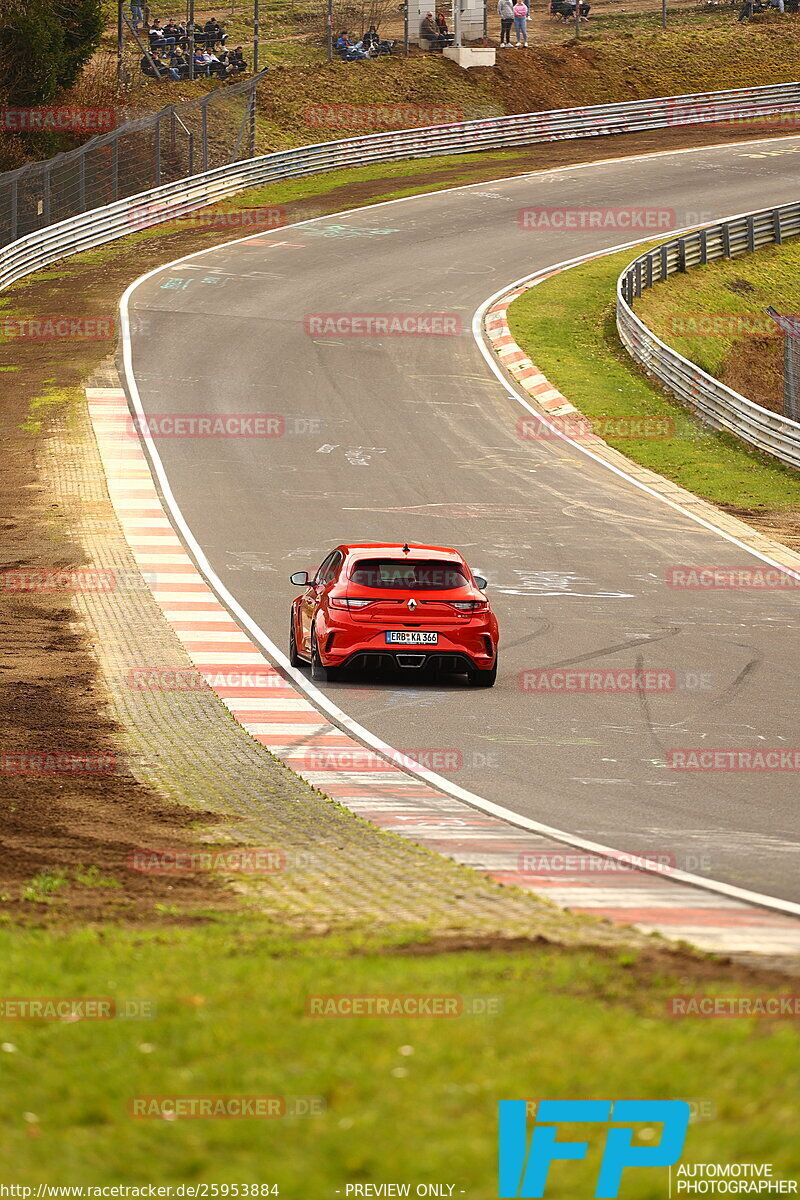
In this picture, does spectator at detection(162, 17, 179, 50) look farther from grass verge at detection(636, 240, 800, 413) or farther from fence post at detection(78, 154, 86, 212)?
grass verge at detection(636, 240, 800, 413)

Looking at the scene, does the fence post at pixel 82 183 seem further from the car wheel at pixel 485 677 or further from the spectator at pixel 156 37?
the car wheel at pixel 485 677

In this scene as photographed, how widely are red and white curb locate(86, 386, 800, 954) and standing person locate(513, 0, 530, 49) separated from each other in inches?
1978

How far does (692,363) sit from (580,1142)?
1361 inches

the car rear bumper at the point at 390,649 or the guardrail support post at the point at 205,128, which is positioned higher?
the guardrail support post at the point at 205,128

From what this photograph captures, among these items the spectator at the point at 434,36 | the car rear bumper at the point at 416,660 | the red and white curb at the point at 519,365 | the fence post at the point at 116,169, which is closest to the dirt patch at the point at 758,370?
the red and white curb at the point at 519,365

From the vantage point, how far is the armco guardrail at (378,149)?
149 ft

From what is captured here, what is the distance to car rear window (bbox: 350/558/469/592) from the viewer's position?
54.7ft

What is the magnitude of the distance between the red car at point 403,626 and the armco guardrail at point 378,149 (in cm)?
2855

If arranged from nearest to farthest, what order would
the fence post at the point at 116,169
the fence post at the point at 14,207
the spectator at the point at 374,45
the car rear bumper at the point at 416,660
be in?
the car rear bumper at the point at 416,660 → the fence post at the point at 14,207 → the fence post at the point at 116,169 → the spectator at the point at 374,45

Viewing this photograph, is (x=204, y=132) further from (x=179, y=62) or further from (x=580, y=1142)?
(x=580, y=1142)

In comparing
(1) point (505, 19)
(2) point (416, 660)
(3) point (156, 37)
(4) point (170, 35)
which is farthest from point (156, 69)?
(2) point (416, 660)

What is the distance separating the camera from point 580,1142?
502 centimetres

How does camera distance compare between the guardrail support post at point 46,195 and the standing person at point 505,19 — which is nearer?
the guardrail support post at point 46,195

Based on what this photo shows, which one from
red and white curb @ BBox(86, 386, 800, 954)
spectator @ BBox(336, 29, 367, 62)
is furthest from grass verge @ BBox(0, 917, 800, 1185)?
spectator @ BBox(336, 29, 367, 62)
